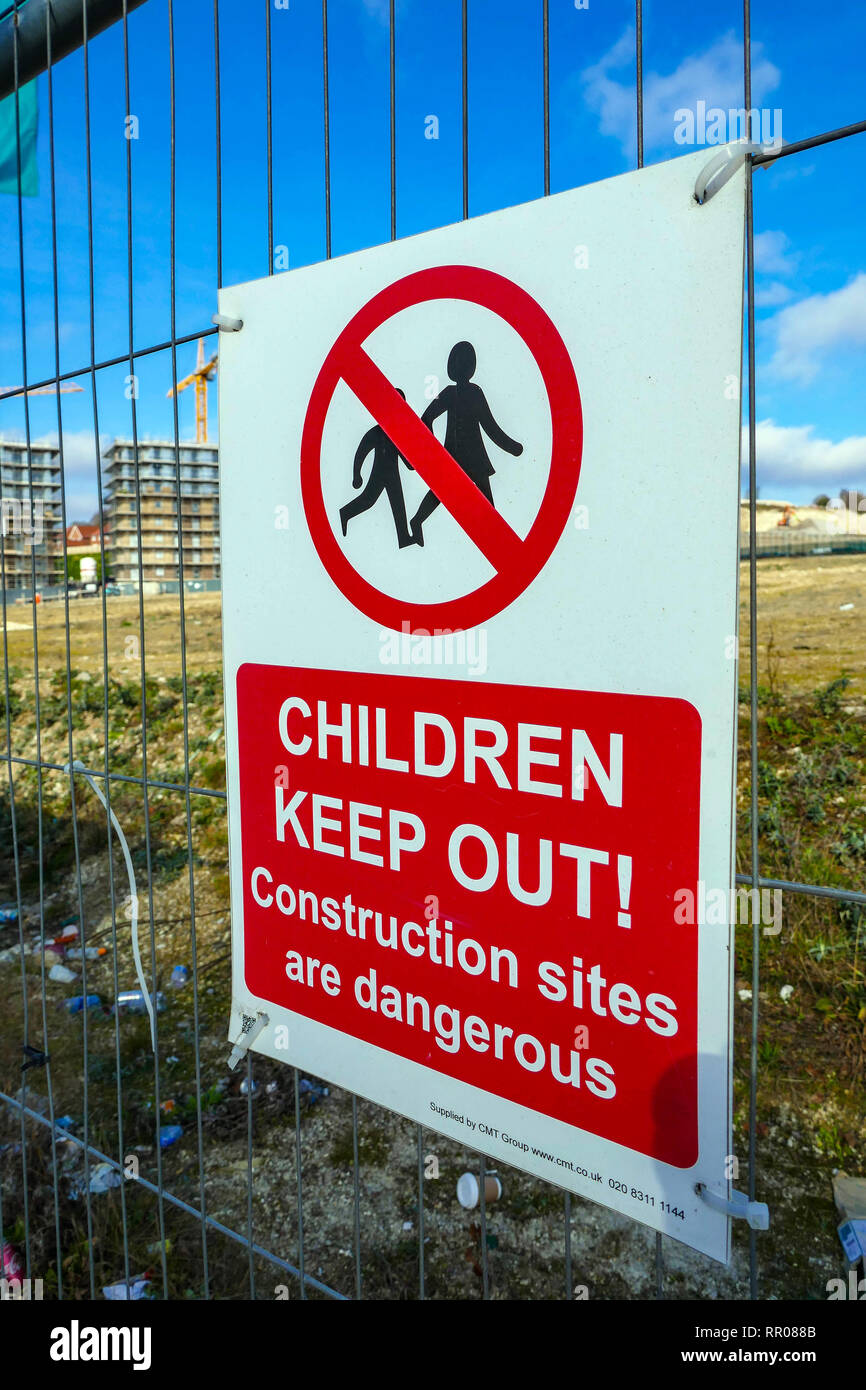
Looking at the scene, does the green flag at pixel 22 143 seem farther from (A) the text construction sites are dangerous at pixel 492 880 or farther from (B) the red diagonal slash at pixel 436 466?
(A) the text construction sites are dangerous at pixel 492 880

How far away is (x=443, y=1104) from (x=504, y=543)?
0.89m

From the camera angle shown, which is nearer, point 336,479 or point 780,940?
point 336,479

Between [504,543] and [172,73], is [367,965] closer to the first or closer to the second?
[504,543]

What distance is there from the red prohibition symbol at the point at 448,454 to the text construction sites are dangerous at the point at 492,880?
129 millimetres

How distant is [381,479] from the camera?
50.8 inches

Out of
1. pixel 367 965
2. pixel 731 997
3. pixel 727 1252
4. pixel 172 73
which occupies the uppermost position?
pixel 172 73

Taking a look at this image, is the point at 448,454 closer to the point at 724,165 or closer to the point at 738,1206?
the point at 724,165

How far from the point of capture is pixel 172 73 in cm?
168

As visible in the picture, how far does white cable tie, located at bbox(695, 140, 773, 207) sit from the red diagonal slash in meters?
0.46

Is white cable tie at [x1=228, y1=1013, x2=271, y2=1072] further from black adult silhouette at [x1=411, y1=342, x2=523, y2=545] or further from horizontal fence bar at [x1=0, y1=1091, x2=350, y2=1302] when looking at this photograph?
black adult silhouette at [x1=411, y1=342, x2=523, y2=545]

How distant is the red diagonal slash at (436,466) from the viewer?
1.17 meters

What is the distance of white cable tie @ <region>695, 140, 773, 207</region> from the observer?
0.97 m

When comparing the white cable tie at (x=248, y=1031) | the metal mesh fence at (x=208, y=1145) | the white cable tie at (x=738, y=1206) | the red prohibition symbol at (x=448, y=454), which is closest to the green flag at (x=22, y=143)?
the metal mesh fence at (x=208, y=1145)

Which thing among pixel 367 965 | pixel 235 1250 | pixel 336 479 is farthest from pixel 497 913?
pixel 235 1250
